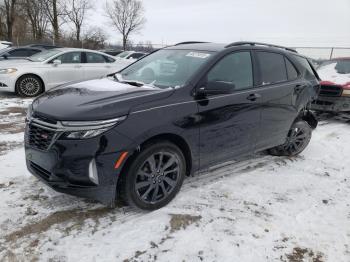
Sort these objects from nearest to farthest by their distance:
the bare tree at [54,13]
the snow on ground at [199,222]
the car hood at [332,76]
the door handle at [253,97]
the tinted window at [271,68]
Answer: the snow on ground at [199,222] → the door handle at [253,97] → the tinted window at [271,68] → the car hood at [332,76] → the bare tree at [54,13]

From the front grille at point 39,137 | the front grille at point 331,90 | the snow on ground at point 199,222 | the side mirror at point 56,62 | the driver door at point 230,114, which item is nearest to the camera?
the snow on ground at point 199,222

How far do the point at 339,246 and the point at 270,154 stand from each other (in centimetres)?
249

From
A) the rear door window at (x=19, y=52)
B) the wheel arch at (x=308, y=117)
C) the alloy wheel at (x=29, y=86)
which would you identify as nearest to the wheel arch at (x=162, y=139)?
the wheel arch at (x=308, y=117)

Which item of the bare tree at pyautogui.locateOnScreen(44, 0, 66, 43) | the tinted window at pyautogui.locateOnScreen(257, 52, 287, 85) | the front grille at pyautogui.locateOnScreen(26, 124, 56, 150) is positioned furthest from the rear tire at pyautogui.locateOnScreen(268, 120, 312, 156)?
the bare tree at pyautogui.locateOnScreen(44, 0, 66, 43)

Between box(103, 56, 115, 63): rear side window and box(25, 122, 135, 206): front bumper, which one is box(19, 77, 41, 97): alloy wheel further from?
box(25, 122, 135, 206): front bumper

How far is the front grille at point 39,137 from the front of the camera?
2.98 metres

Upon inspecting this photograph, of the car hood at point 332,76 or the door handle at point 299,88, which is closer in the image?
the door handle at point 299,88

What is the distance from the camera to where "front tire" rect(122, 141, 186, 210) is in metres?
3.17

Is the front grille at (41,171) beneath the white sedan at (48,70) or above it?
beneath

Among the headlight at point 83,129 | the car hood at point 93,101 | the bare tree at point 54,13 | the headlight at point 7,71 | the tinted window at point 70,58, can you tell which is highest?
the bare tree at point 54,13

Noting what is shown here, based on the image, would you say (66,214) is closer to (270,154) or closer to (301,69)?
(270,154)

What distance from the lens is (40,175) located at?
10.5 feet

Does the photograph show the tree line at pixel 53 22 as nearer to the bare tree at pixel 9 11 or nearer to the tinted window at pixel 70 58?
the bare tree at pixel 9 11

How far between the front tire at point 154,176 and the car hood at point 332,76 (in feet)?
21.0
